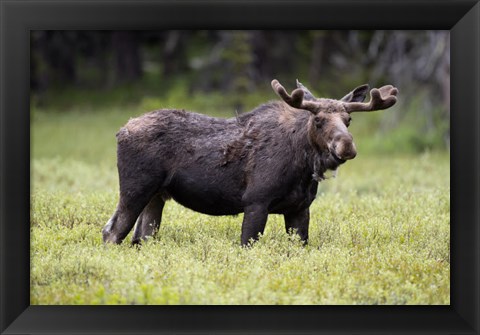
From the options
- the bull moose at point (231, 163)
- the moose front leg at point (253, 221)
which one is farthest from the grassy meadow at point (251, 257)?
the bull moose at point (231, 163)

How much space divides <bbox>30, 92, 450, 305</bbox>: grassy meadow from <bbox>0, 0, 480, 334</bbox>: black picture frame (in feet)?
0.65

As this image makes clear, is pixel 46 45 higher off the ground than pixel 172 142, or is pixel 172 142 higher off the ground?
pixel 46 45

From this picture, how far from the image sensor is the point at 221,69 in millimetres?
31219

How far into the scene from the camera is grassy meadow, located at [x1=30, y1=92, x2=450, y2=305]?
8.33 metres

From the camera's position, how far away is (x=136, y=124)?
10.3 m

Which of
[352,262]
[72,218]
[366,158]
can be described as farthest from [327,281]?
[366,158]

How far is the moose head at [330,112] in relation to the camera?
9.20m

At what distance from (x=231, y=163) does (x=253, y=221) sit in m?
0.81

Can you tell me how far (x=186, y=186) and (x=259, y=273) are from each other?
1846mm

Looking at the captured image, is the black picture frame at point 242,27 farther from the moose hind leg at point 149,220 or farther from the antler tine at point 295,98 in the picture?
the moose hind leg at point 149,220

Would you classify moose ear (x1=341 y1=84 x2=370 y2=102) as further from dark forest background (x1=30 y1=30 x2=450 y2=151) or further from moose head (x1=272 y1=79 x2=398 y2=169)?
dark forest background (x1=30 y1=30 x2=450 y2=151)

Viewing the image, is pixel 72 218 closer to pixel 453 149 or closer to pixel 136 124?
pixel 136 124

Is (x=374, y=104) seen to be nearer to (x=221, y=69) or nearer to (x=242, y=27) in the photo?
(x=242, y=27)

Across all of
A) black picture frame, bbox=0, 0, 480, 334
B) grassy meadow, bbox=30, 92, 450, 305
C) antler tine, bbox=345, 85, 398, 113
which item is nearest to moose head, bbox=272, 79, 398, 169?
antler tine, bbox=345, 85, 398, 113
